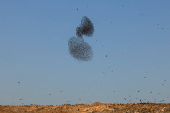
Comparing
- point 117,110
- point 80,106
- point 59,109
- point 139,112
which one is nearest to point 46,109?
point 59,109

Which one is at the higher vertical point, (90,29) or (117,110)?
(90,29)

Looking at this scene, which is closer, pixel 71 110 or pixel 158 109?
pixel 158 109

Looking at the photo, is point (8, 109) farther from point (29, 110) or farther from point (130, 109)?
point (130, 109)

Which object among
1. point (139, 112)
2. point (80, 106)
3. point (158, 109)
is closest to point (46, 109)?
point (80, 106)

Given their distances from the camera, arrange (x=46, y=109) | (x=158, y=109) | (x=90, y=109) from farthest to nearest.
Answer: (x=46, y=109), (x=90, y=109), (x=158, y=109)

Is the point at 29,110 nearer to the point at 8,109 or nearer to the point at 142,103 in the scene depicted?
the point at 8,109

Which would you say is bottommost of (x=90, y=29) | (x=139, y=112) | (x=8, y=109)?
(x=139, y=112)

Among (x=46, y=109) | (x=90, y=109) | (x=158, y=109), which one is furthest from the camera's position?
(x=46, y=109)
